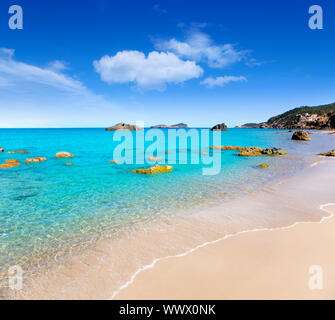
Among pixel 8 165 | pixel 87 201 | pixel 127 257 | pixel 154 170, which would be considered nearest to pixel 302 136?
pixel 154 170

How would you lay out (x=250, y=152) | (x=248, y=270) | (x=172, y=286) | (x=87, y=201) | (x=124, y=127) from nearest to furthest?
(x=172, y=286) → (x=248, y=270) → (x=87, y=201) → (x=250, y=152) → (x=124, y=127)

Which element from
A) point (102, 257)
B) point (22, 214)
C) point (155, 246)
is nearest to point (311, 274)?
point (155, 246)

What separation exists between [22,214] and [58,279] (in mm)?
6719

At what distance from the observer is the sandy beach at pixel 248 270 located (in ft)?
17.3

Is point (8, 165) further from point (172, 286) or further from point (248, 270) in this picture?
point (248, 270)

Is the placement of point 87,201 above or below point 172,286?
above

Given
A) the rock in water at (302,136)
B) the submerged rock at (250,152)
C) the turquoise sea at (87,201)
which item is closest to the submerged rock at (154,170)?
the turquoise sea at (87,201)

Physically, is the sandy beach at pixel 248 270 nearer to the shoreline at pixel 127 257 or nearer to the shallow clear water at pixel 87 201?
the shoreline at pixel 127 257

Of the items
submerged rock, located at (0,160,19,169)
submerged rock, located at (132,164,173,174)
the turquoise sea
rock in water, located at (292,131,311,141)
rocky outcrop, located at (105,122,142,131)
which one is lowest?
the turquoise sea

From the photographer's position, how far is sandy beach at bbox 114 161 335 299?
5270mm

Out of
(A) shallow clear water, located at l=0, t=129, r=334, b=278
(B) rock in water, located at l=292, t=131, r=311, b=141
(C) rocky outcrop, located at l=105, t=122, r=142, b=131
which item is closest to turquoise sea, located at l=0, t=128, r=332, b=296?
(A) shallow clear water, located at l=0, t=129, r=334, b=278

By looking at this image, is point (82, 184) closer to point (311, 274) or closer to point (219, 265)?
point (219, 265)

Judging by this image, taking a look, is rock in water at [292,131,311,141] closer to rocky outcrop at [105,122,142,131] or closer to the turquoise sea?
the turquoise sea

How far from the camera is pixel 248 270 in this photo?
19.9 feet
